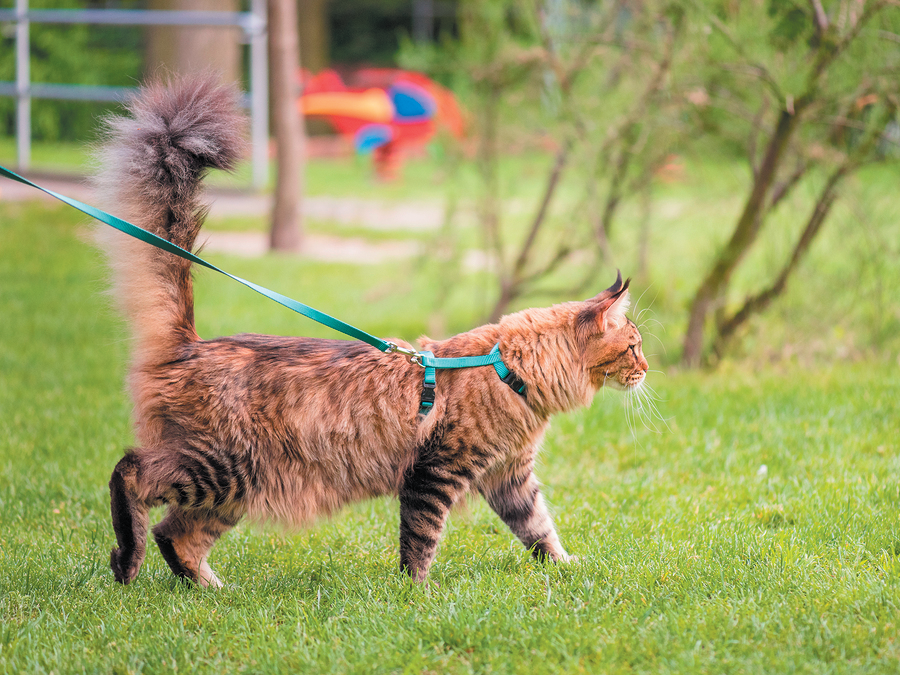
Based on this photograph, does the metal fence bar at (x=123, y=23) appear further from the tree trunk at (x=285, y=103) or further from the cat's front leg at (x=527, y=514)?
the cat's front leg at (x=527, y=514)

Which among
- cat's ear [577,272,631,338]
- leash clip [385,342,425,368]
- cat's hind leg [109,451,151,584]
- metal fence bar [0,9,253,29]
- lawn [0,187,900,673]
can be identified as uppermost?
metal fence bar [0,9,253,29]

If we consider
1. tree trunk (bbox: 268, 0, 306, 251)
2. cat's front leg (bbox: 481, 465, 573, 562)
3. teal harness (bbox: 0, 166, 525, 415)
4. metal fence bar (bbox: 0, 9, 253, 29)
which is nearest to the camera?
teal harness (bbox: 0, 166, 525, 415)

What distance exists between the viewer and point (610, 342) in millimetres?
3691

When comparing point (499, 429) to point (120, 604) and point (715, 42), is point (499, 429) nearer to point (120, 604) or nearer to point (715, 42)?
point (120, 604)

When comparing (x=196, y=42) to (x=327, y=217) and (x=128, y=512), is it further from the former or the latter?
(x=128, y=512)

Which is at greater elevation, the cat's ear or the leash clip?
the cat's ear

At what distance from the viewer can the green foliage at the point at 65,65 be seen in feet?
64.5

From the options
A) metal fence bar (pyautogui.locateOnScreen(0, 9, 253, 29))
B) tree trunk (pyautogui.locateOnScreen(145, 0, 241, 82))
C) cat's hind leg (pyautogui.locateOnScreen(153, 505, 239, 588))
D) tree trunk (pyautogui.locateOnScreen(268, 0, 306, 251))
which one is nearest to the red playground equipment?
tree trunk (pyautogui.locateOnScreen(145, 0, 241, 82))

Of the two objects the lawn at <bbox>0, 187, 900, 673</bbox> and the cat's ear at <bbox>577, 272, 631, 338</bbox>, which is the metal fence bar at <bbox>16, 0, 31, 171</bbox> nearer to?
the lawn at <bbox>0, 187, 900, 673</bbox>

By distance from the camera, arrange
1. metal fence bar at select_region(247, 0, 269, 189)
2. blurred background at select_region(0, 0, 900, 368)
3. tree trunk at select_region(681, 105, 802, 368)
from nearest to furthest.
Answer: blurred background at select_region(0, 0, 900, 368) → tree trunk at select_region(681, 105, 802, 368) → metal fence bar at select_region(247, 0, 269, 189)

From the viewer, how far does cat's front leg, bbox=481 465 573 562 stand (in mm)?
3775

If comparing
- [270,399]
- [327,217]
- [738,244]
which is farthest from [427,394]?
[327,217]

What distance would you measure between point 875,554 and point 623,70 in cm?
525

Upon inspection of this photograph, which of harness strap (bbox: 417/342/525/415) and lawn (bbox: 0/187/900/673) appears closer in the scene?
lawn (bbox: 0/187/900/673)
